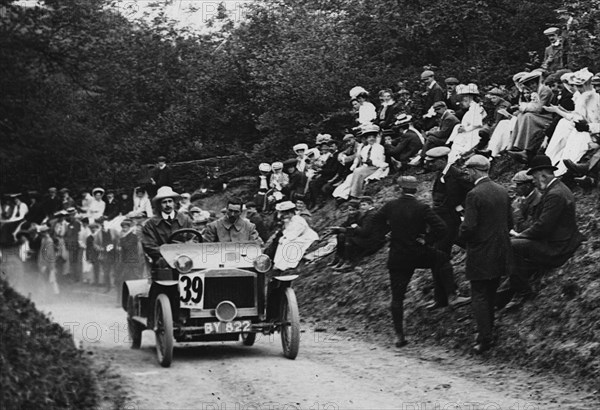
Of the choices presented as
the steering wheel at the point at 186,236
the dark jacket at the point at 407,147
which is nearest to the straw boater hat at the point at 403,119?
the dark jacket at the point at 407,147

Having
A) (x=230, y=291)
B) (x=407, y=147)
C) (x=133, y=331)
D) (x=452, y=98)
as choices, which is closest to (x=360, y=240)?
(x=407, y=147)

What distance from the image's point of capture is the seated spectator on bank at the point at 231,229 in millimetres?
14703

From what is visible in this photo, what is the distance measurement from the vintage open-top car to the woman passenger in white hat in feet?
13.0

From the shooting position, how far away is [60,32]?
42.7ft

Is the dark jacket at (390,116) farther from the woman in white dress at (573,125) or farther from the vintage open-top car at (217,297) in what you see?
the vintage open-top car at (217,297)

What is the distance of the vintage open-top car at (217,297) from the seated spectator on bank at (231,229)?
0.73 meters

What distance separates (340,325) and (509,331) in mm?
4538

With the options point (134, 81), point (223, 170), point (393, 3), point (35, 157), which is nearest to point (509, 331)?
point (35, 157)

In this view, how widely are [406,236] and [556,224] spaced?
7.03 ft

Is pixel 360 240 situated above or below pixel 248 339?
above

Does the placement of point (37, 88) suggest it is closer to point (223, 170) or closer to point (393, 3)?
point (393, 3)

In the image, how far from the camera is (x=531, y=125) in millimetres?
17094

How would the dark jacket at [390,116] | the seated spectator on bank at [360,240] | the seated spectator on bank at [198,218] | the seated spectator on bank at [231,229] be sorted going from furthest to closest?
the dark jacket at [390,116] < the seated spectator on bank at [198,218] < the seated spectator on bank at [360,240] < the seated spectator on bank at [231,229]

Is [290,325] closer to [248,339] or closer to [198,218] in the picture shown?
[248,339]
